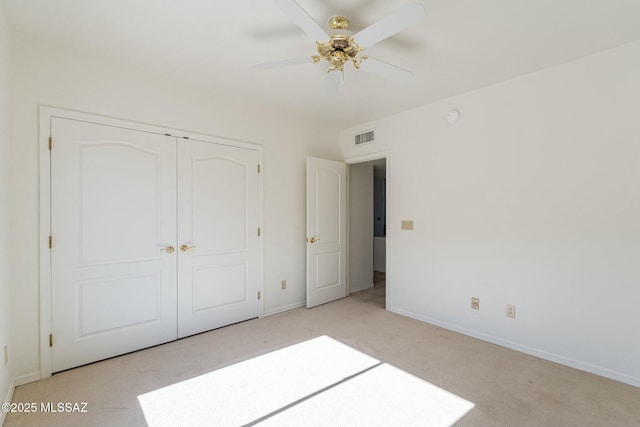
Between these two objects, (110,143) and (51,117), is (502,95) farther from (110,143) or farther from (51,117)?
(51,117)

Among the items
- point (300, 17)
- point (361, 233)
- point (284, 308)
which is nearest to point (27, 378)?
point (284, 308)

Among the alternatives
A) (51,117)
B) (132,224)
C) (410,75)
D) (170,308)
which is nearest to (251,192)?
(132,224)

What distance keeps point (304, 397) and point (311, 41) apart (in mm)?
2606

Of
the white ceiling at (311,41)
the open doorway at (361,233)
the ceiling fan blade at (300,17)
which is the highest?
the white ceiling at (311,41)

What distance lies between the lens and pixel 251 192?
136 inches

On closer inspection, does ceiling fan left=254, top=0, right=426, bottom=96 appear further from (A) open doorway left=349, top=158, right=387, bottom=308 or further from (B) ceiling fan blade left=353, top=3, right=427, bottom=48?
(A) open doorway left=349, top=158, right=387, bottom=308

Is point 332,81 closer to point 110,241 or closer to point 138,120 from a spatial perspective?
point 138,120

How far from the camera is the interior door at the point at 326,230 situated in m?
3.90

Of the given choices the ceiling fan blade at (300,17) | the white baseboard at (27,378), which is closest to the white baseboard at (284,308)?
the white baseboard at (27,378)

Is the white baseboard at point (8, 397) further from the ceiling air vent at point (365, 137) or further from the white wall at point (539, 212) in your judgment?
the ceiling air vent at point (365, 137)

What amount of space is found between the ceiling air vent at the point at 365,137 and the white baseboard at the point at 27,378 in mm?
4078

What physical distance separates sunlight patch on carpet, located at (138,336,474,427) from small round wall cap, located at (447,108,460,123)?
2.58 metres

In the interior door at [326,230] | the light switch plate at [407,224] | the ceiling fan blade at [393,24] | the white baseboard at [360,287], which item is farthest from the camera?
the white baseboard at [360,287]

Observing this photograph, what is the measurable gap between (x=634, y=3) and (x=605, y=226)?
1.52 meters
